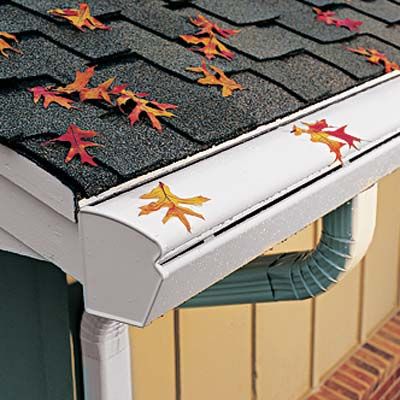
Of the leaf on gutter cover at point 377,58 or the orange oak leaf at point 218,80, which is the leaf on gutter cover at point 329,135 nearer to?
the orange oak leaf at point 218,80

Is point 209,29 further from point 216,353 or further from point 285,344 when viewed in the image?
point 285,344

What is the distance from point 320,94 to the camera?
6.67ft

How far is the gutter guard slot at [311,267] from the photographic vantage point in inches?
93.0

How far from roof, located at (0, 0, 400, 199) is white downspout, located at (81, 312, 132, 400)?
685mm

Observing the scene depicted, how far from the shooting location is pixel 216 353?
11.6 feet

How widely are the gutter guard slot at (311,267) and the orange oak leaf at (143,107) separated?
0.80 m

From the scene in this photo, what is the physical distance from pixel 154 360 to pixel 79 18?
1.51m

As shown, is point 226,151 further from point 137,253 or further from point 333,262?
point 333,262

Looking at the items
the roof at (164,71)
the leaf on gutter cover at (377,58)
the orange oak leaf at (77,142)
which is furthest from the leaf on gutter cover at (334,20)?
the orange oak leaf at (77,142)

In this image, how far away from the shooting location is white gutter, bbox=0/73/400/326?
4.59ft

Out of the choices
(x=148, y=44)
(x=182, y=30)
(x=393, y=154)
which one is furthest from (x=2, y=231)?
(x=393, y=154)

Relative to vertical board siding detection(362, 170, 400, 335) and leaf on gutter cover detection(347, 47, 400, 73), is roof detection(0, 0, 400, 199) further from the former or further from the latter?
vertical board siding detection(362, 170, 400, 335)

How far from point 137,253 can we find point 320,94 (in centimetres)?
84

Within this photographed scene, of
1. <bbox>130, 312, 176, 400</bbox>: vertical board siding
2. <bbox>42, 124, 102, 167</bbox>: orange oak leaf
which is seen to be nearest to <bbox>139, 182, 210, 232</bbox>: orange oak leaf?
<bbox>42, 124, 102, 167</bbox>: orange oak leaf
